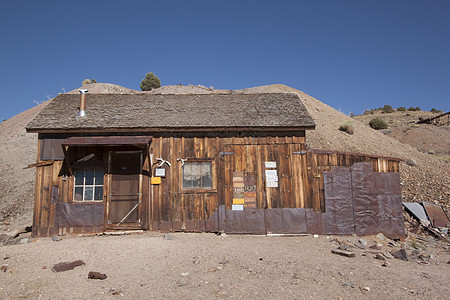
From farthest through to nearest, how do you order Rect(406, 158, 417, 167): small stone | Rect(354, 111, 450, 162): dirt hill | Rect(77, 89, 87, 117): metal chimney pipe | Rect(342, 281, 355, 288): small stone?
Rect(354, 111, 450, 162): dirt hill < Rect(406, 158, 417, 167): small stone < Rect(77, 89, 87, 117): metal chimney pipe < Rect(342, 281, 355, 288): small stone

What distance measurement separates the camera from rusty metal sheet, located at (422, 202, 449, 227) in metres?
10.9

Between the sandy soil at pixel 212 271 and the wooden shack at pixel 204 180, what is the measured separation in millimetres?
1000

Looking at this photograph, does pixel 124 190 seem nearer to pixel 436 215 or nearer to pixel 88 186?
pixel 88 186

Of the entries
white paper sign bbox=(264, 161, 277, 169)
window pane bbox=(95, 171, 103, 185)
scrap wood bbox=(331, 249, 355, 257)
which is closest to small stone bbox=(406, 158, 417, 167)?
white paper sign bbox=(264, 161, 277, 169)

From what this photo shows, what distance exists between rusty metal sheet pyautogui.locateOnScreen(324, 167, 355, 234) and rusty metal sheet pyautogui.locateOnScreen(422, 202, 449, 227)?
13.6 feet

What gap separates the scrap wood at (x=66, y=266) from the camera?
232 inches

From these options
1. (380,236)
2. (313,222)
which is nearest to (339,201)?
(313,222)

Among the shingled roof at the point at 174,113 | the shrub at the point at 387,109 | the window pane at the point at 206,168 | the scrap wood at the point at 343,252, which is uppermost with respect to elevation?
the shrub at the point at 387,109

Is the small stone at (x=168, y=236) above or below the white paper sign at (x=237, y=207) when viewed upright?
below

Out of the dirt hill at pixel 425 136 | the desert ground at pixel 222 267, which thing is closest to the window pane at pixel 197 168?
the desert ground at pixel 222 267

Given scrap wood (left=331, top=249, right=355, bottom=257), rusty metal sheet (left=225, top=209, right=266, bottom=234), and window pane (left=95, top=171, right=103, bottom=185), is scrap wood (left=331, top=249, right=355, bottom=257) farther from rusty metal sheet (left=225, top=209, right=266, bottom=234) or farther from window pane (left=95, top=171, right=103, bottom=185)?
window pane (left=95, top=171, right=103, bottom=185)

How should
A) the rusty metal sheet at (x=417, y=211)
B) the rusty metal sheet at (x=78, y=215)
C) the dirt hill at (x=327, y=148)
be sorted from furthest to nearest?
the dirt hill at (x=327, y=148)
the rusty metal sheet at (x=417, y=211)
the rusty metal sheet at (x=78, y=215)

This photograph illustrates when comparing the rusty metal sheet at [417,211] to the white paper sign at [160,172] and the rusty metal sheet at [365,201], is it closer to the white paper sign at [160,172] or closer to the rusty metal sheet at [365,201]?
the rusty metal sheet at [365,201]

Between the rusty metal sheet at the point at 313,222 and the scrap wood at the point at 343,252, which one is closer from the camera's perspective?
the scrap wood at the point at 343,252
